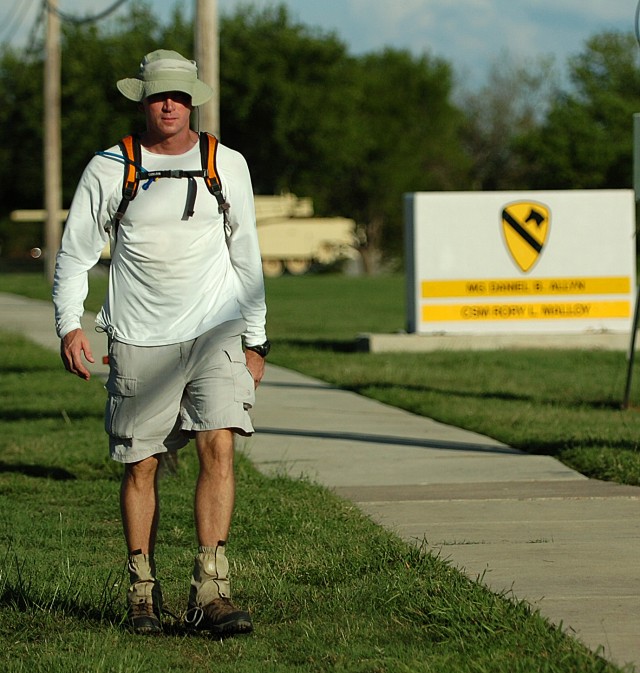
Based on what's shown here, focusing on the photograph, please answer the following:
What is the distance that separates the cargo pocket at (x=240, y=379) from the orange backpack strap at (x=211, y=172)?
0.53 metres

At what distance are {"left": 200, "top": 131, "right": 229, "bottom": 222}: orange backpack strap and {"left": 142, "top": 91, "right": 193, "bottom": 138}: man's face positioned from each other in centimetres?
11

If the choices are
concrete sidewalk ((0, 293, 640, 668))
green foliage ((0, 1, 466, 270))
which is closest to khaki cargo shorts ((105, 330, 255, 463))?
concrete sidewalk ((0, 293, 640, 668))

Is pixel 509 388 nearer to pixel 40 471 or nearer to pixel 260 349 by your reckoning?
pixel 40 471

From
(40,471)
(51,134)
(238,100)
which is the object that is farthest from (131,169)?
(238,100)

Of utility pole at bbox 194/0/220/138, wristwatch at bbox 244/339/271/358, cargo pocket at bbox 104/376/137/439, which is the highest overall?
utility pole at bbox 194/0/220/138

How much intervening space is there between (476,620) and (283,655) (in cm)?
70

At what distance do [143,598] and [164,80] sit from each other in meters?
1.85

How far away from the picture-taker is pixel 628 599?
5.51 metres

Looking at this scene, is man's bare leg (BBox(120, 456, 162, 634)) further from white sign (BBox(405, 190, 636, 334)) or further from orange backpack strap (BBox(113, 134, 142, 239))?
white sign (BBox(405, 190, 636, 334))

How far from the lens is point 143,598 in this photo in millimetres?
5188

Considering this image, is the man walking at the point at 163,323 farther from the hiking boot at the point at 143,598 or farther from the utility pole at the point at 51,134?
the utility pole at the point at 51,134

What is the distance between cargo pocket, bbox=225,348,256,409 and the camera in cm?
533

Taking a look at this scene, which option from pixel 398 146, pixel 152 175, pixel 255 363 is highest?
pixel 398 146

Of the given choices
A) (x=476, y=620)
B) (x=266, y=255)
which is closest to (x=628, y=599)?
(x=476, y=620)
